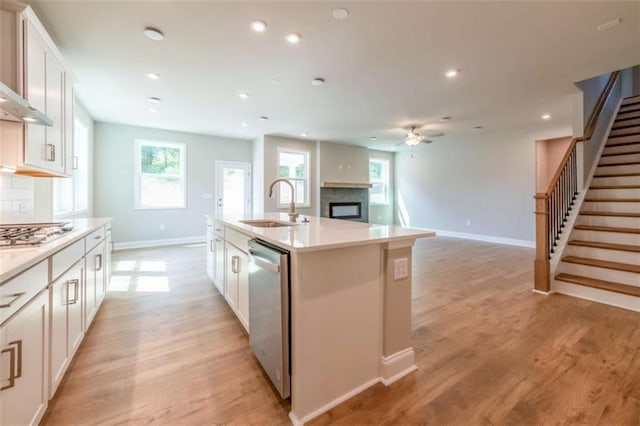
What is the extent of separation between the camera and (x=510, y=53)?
2902 millimetres

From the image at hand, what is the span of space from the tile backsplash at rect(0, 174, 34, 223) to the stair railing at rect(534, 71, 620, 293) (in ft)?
17.5

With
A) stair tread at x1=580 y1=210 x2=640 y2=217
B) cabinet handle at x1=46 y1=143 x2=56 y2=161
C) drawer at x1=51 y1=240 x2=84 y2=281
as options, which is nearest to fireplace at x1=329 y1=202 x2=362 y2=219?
stair tread at x1=580 y1=210 x2=640 y2=217

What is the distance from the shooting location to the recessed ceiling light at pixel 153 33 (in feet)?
8.16

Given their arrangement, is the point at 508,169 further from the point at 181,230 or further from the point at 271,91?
the point at 181,230

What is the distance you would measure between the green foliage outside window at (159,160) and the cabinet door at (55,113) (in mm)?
3900

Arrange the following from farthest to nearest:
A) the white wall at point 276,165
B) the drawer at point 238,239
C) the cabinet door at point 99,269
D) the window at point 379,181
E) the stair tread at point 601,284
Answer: the window at point 379,181, the white wall at point 276,165, the stair tread at point 601,284, the cabinet door at point 99,269, the drawer at point 238,239

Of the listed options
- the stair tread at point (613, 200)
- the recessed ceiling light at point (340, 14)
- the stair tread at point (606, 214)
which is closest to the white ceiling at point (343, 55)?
the recessed ceiling light at point (340, 14)

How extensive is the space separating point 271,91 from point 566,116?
543 cm

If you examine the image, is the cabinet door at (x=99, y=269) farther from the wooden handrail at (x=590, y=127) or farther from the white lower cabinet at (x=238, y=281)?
the wooden handrail at (x=590, y=127)

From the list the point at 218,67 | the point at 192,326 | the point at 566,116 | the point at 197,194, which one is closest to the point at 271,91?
the point at 218,67

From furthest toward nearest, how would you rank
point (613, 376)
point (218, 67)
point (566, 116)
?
1. point (566, 116)
2. point (218, 67)
3. point (613, 376)

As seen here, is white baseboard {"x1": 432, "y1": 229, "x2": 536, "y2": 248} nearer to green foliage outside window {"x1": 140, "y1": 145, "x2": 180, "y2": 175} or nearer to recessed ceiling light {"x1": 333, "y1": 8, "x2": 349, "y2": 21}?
recessed ceiling light {"x1": 333, "y1": 8, "x2": 349, "y2": 21}

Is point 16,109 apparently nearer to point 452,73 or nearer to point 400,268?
point 400,268

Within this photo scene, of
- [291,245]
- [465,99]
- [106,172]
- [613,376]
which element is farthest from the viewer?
[106,172]
